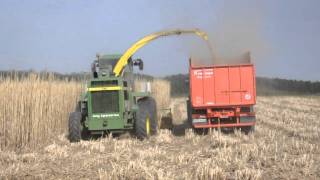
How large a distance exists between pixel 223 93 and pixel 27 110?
19.8 feet

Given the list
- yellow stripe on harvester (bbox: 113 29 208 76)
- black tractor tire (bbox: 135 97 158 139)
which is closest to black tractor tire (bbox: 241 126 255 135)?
black tractor tire (bbox: 135 97 158 139)

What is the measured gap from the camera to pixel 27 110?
13148 mm

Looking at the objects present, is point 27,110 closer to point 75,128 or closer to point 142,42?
point 75,128

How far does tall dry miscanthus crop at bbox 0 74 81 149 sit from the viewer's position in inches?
497

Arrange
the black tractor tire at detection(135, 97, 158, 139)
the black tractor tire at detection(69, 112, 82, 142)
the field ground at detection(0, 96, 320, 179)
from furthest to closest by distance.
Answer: the black tractor tire at detection(135, 97, 158, 139) < the black tractor tire at detection(69, 112, 82, 142) < the field ground at detection(0, 96, 320, 179)

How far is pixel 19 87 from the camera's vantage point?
1312 cm

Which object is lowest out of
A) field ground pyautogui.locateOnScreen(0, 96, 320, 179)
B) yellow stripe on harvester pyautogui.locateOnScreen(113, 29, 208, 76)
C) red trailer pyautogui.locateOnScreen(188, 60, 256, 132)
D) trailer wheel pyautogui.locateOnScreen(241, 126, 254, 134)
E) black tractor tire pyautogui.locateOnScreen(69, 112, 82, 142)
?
field ground pyautogui.locateOnScreen(0, 96, 320, 179)

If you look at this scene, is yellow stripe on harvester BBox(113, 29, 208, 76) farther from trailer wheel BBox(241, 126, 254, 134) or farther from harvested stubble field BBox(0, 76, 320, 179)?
trailer wheel BBox(241, 126, 254, 134)

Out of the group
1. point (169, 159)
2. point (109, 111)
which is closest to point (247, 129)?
point (109, 111)

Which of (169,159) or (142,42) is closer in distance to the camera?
(169,159)

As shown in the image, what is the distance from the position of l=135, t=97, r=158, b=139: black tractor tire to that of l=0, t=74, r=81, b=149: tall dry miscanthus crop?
2.49 meters

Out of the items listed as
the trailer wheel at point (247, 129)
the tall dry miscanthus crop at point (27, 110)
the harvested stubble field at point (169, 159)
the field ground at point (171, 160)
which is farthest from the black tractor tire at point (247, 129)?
the tall dry miscanthus crop at point (27, 110)

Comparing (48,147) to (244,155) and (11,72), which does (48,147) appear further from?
(244,155)

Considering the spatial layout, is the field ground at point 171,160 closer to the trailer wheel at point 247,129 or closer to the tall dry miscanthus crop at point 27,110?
the tall dry miscanthus crop at point 27,110
